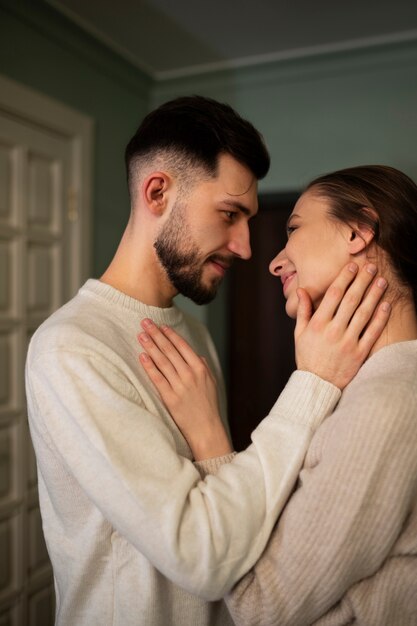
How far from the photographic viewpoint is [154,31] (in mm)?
2480

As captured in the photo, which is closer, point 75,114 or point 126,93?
point 75,114

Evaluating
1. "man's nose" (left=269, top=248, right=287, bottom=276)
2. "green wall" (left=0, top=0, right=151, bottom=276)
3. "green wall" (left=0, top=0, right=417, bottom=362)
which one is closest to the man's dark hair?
"man's nose" (left=269, top=248, right=287, bottom=276)

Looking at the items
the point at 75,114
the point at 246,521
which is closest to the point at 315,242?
the point at 246,521

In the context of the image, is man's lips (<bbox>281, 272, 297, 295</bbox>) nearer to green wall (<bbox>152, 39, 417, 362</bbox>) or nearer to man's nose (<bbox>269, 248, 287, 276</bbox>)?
man's nose (<bbox>269, 248, 287, 276</bbox>)

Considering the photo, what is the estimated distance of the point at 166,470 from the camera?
849mm

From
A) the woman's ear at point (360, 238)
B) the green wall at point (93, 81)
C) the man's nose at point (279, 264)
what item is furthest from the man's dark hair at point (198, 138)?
the green wall at point (93, 81)

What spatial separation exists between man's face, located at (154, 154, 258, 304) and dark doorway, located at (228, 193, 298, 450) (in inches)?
66.8

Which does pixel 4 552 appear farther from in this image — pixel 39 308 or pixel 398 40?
pixel 398 40

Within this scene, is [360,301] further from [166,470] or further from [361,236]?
[166,470]

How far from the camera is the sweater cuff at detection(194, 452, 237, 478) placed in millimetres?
967

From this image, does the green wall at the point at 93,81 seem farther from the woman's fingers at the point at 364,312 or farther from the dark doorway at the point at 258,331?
the woman's fingers at the point at 364,312

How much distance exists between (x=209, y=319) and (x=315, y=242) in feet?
6.18

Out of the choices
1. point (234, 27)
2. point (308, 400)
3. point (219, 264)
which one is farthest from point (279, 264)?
point (234, 27)

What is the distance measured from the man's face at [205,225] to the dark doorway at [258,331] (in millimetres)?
1696
